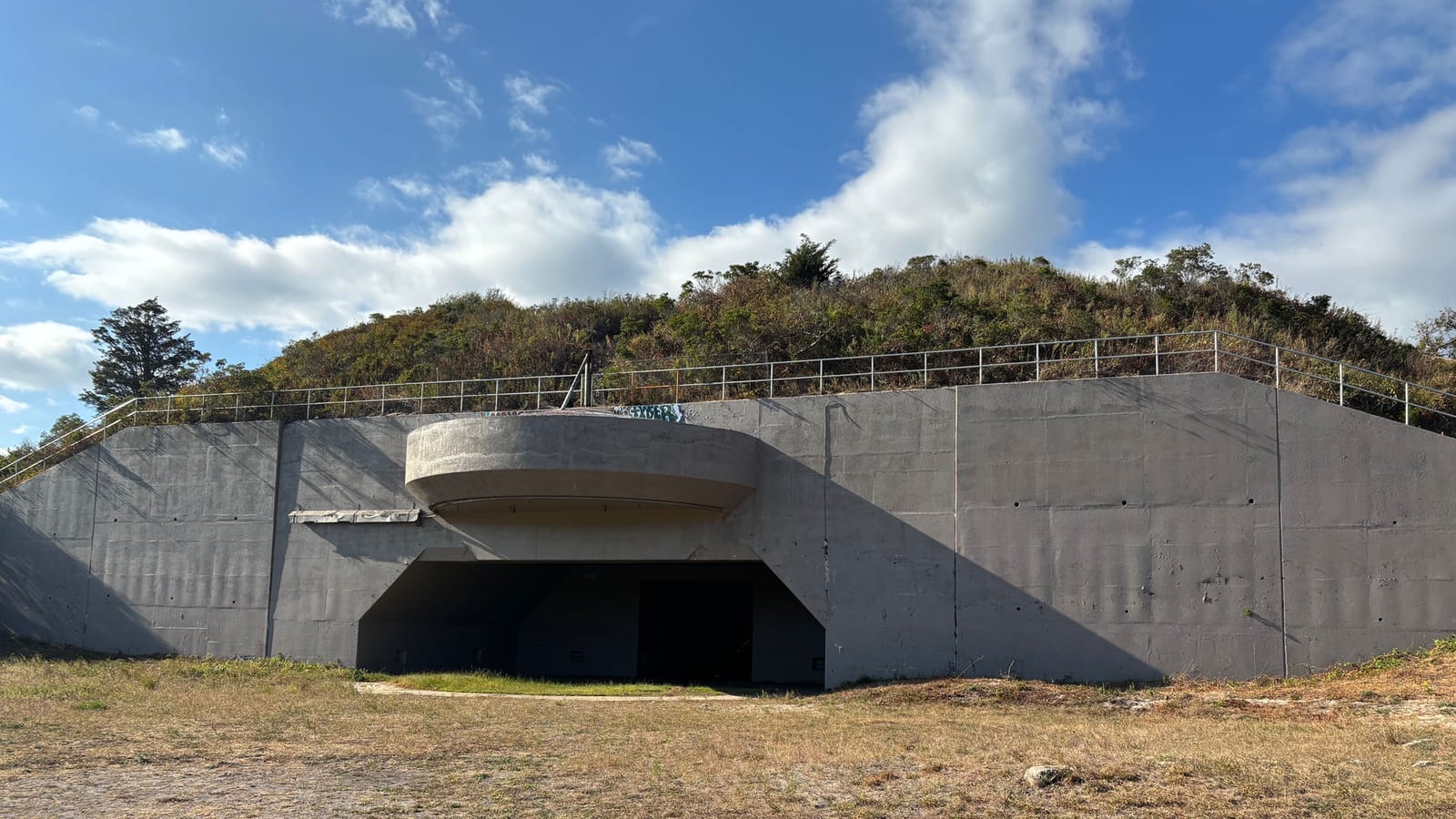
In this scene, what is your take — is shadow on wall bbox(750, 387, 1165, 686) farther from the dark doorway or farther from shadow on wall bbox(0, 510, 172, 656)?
shadow on wall bbox(0, 510, 172, 656)

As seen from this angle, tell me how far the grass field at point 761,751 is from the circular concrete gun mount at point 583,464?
14.3 ft

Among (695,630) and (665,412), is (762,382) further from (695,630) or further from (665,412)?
(695,630)

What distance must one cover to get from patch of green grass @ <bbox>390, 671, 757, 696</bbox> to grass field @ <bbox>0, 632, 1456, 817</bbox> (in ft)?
6.24

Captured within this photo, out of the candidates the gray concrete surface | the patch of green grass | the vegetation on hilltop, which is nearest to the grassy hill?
the vegetation on hilltop

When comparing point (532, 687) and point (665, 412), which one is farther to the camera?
point (665, 412)

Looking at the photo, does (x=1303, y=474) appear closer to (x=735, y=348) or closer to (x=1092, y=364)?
(x=1092, y=364)

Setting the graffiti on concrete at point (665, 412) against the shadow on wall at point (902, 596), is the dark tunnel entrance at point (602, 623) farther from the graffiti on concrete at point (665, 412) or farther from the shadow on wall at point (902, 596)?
the graffiti on concrete at point (665, 412)

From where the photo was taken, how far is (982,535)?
22234 millimetres

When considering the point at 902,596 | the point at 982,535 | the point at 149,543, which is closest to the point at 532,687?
the point at 902,596

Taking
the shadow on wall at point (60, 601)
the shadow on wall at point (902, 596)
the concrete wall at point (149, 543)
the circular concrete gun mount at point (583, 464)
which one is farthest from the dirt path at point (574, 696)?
the shadow on wall at point (60, 601)

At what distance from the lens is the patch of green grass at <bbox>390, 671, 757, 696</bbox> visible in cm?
2322

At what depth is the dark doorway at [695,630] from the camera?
103ft

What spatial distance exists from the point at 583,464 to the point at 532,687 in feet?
17.4

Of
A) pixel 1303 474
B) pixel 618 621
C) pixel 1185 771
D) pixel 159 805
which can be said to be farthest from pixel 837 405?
pixel 159 805
